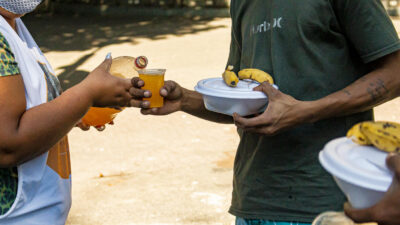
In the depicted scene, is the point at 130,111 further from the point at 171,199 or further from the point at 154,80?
the point at 154,80

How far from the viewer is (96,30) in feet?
47.8

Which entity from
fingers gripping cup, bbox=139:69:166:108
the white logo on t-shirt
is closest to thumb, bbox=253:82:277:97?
the white logo on t-shirt

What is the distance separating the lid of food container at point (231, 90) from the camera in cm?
214

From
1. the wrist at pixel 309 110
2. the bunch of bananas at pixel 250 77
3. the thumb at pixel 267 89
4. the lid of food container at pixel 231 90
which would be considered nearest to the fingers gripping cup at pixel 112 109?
the lid of food container at pixel 231 90

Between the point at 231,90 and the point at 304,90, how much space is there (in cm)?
35

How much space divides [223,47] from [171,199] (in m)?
7.30

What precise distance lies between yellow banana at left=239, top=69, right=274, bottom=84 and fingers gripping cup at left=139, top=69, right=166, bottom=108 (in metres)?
0.43

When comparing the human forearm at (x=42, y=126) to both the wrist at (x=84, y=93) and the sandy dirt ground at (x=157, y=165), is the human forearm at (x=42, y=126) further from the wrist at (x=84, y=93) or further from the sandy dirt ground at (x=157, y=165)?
the sandy dirt ground at (x=157, y=165)

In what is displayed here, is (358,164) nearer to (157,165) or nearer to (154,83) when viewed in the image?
(154,83)

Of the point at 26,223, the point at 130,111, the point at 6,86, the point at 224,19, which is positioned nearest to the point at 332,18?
the point at 6,86

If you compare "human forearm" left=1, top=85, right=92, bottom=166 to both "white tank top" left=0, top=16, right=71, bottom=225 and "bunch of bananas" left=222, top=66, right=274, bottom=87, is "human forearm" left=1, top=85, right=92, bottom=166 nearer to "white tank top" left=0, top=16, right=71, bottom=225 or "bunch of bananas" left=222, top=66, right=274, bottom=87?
"white tank top" left=0, top=16, right=71, bottom=225

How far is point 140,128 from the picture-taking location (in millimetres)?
6949

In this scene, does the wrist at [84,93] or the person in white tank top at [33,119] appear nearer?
the person in white tank top at [33,119]

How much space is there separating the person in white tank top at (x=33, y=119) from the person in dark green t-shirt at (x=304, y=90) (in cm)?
36
